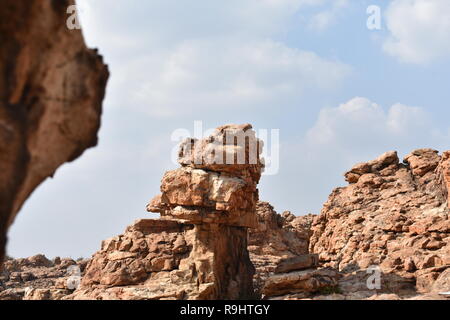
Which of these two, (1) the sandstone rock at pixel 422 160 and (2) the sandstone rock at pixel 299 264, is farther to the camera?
(1) the sandstone rock at pixel 422 160

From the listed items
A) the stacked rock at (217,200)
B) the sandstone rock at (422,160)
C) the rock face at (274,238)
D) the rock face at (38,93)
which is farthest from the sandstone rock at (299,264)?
the rock face at (38,93)

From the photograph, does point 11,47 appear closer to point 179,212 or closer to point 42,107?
point 42,107

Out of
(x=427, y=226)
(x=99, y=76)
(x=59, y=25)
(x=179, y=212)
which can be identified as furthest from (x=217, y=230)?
(x=59, y=25)

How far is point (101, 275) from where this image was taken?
78.8 feet

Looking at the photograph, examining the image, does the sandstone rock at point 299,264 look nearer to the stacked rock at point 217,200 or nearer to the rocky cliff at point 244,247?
the rocky cliff at point 244,247

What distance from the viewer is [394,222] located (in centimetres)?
2495

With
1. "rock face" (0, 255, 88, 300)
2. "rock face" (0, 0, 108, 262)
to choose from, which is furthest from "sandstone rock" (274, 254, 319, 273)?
"rock face" (0, 0, 108, 262)

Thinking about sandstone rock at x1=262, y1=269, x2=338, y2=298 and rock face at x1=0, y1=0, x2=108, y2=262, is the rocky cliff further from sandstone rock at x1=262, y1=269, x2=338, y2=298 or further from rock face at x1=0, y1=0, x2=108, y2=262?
rock face at x1=0, y1=0, x2=108, y2=262

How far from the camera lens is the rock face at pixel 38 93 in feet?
29.7

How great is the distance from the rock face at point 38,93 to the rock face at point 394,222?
15.6 meters

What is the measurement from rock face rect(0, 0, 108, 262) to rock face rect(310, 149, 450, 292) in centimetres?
1561

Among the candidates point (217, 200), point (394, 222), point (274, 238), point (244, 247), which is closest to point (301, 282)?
point (217, 200)

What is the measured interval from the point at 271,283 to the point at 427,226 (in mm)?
8252

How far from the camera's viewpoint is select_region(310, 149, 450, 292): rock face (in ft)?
71.5
